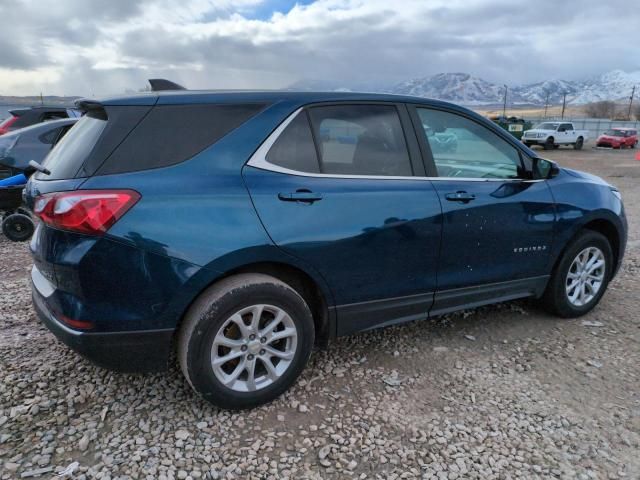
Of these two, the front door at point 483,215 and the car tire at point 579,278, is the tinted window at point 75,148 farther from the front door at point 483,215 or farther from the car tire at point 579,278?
the car tire at point 579,278

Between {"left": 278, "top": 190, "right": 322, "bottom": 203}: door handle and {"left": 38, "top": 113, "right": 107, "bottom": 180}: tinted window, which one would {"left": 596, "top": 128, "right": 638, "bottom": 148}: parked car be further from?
{"left": 38, "top": 113, "right": 107, "bottom": 180}: tinted window

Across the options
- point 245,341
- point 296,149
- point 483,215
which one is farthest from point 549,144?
point 245,341

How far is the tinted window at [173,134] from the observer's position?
2389mm

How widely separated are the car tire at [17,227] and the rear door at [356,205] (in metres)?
5.15

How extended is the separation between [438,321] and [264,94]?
7.67 ft

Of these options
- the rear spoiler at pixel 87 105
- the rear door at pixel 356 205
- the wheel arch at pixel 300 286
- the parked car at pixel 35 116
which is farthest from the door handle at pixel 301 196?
the parked car at pixel 35 116

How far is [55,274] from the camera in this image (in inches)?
92.6

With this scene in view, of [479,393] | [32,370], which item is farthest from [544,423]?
[32,370]

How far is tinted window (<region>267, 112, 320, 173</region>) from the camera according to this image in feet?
8.77

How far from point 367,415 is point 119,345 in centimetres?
138

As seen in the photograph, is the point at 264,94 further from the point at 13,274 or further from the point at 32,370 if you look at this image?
the point at 13,274

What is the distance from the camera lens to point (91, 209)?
7.38 feet

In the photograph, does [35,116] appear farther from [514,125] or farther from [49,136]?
[514,125]

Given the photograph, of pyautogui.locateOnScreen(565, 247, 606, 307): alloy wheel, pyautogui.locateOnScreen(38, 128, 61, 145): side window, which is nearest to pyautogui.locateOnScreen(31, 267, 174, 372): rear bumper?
pyautogui.locateOnScreen(565, 247, 606, 307): alloy wheel
